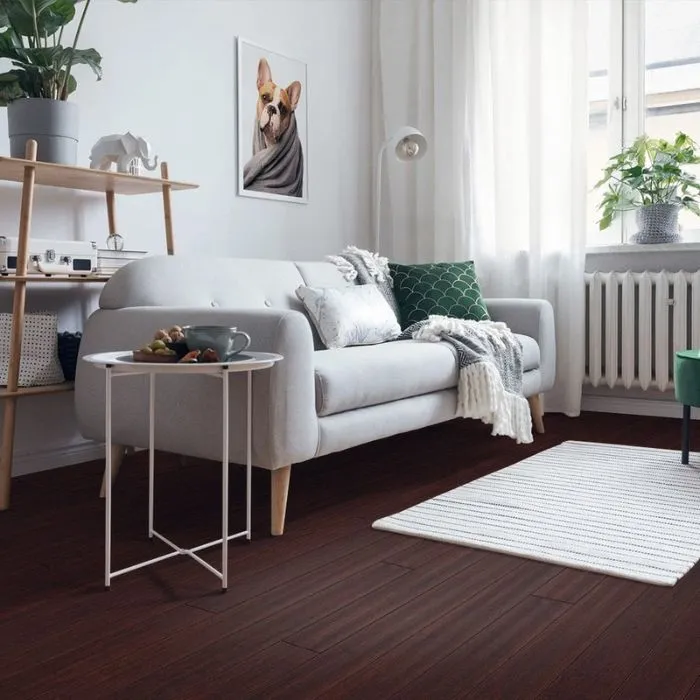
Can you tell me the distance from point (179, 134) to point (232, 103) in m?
0.39

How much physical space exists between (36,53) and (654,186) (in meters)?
2.83

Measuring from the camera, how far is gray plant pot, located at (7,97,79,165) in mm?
2729

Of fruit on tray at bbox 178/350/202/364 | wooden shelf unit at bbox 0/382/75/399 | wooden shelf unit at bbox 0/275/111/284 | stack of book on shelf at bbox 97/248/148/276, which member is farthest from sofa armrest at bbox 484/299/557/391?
fruit on tray at bbox 178/350/202/364

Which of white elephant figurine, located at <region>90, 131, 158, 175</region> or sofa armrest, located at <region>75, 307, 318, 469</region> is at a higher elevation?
white elephant figurine, located at <region>90, 131, 158, 175</region>

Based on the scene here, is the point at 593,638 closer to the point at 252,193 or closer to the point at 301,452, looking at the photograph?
the point at 301,452

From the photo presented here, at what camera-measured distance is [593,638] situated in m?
1.61

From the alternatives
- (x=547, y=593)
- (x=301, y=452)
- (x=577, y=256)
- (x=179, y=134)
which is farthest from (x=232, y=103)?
(x=547, y=593)

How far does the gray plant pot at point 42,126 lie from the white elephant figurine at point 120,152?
0.21 meters

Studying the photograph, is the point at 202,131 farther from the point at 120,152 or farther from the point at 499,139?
the point at 499,139

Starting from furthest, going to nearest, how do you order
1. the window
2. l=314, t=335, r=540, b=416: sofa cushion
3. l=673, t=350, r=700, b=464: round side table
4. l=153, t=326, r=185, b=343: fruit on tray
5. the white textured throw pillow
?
the window, the white textured throw pillow, l=673, t=350, r=700, b=464: round side table, l=314, t=335, r=540, b=416: sofa cushion, l=153, t=326, r=185, b=343: fruit on tray

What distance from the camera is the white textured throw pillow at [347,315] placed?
312cm

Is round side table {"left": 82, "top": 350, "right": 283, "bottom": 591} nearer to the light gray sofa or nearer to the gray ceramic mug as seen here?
the gray ceramic mug

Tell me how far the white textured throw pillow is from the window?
1.68 m

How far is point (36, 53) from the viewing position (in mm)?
2672
